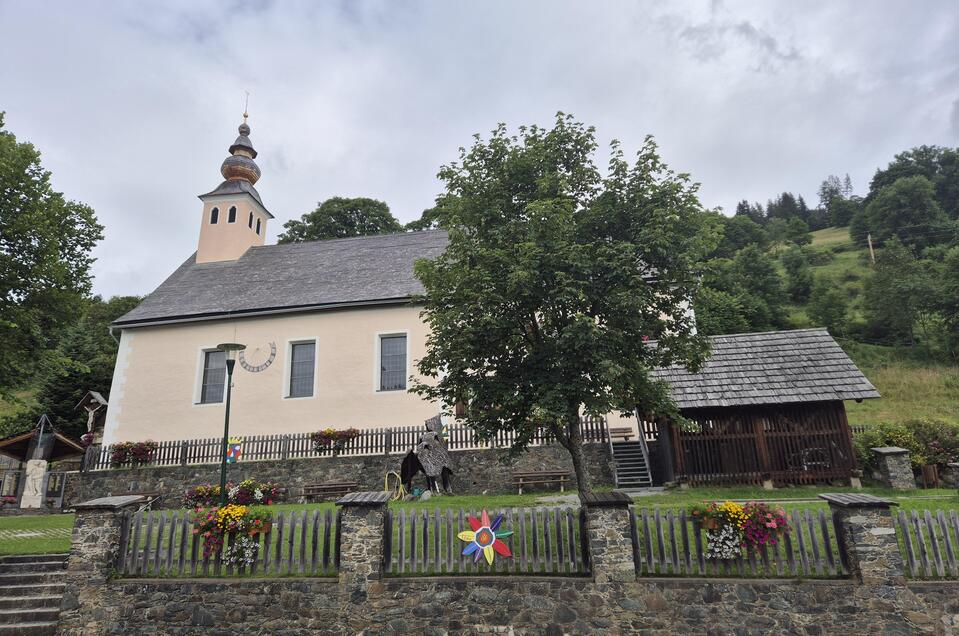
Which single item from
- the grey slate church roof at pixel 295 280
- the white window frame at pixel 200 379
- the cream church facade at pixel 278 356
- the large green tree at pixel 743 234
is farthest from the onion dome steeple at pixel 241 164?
the large green tree at pixel 743 234

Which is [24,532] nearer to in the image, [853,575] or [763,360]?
[853,575]

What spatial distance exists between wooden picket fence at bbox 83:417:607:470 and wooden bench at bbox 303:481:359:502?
96 cm

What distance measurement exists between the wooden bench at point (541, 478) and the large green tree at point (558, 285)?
5657 millimetres

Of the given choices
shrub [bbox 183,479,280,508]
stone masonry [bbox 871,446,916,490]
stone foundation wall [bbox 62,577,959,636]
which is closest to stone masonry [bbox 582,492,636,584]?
stone foundation wall [bbox 62,577,959,636]

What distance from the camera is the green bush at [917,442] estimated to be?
44.5ft

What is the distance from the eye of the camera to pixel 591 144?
387 inches

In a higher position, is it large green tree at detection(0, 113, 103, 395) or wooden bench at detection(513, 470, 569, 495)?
large green tree at detection(0, 113, 103, 395)

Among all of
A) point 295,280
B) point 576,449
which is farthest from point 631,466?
point 295,280

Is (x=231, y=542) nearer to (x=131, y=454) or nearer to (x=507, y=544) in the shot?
(x=507, y=544)

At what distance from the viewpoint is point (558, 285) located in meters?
8.55

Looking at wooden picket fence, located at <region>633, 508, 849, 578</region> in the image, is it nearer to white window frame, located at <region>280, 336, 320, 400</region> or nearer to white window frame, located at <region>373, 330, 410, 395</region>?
white window frame, located at <region>373, 330, 410, 395</region>

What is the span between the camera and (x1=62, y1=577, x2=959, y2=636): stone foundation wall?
23.5 feet

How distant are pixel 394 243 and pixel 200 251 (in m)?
9.47

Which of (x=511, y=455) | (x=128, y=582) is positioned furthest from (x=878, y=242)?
(x=128, y=582)
